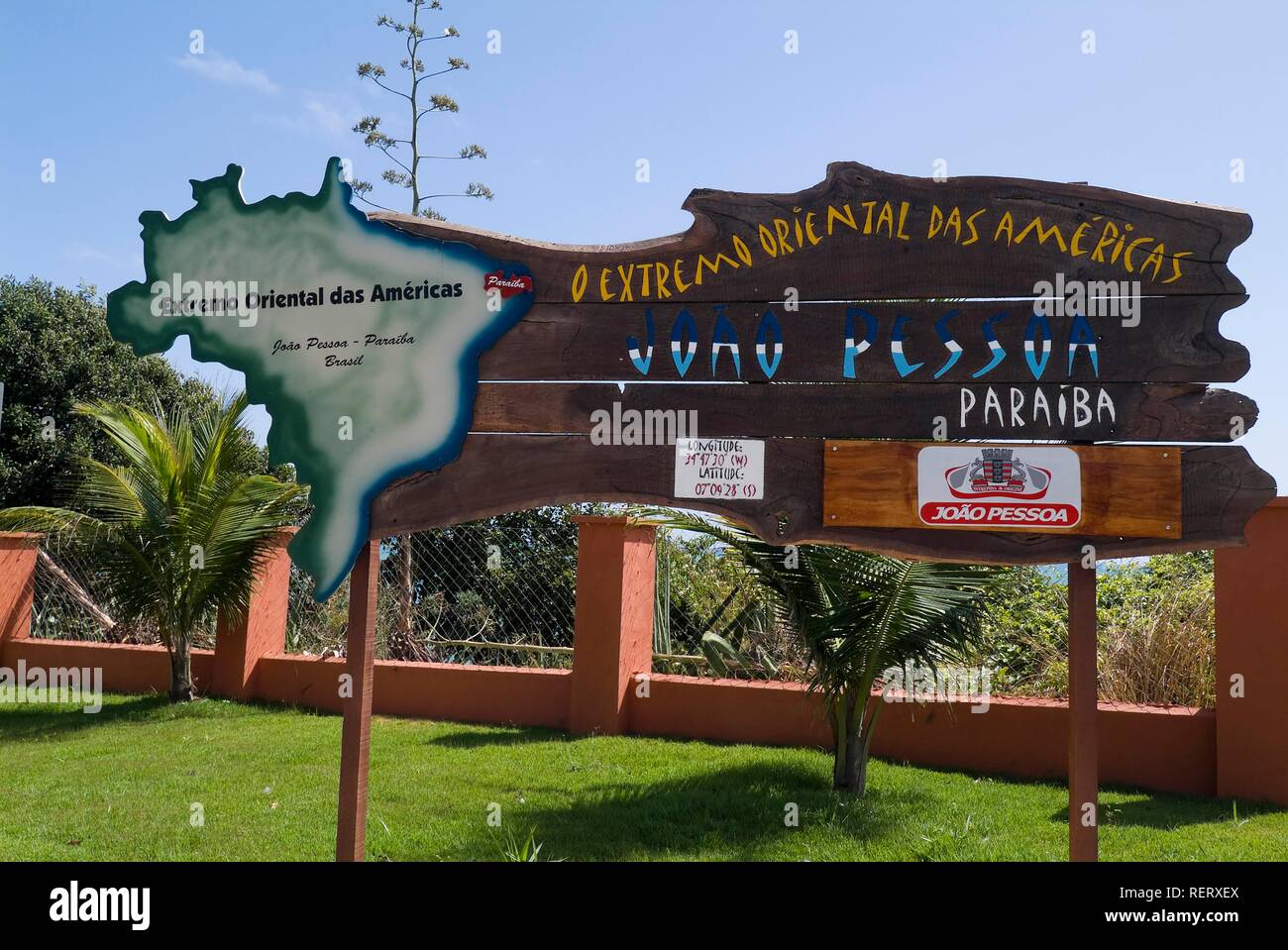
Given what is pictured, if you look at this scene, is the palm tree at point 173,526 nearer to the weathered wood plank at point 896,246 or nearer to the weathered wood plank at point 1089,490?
the weathered wood plank at point 896,246

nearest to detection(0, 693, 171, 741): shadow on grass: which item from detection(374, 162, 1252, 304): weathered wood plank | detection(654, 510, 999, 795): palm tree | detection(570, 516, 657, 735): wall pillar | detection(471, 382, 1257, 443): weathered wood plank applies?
detection(570, 516, 657, 735): wall pillar

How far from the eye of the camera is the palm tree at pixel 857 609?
591 centimetres

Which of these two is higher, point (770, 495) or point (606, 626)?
point (770, 495)

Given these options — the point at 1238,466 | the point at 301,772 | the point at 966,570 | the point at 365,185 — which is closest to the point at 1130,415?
the point at 1238,466

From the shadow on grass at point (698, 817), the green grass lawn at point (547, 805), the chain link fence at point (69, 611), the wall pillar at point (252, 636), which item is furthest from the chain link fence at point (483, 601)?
the shadow on grass at point (698, 817)

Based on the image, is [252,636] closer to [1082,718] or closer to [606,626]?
[606,626]

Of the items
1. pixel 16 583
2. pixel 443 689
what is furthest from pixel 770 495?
pixel 16 583

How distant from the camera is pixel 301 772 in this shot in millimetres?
7008

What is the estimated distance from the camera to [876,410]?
161 inches

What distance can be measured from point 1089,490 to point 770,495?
45.9 inches

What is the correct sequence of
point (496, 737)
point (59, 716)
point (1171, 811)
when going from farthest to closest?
point (59, 716), point (496, 737), point (1171, 811)

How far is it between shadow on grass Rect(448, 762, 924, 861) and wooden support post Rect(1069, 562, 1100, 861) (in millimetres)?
1714

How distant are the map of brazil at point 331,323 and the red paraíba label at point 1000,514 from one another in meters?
1.86

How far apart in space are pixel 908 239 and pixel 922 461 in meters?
0.87
